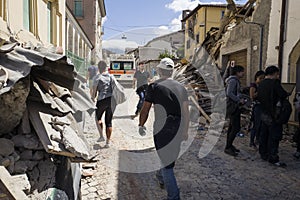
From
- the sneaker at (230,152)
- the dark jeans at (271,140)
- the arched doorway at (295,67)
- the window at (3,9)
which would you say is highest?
the window at (3,9)

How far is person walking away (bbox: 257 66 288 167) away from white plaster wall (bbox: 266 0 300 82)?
103 inches

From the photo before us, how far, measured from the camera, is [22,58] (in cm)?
226

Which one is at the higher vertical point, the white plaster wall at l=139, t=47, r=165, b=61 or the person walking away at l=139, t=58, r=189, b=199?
the white plaster wall at l=139, t=47, r=165, b=61

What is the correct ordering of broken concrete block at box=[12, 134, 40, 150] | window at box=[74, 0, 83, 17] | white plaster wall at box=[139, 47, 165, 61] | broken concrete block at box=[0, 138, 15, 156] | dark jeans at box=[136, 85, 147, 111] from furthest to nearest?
white plaster wall at box=[139, 47, 165, 61], window at box=[74, 0, 83, 17], dark jeans at box=[136, 85, 147, 111], broken concrete block at box=[12, 134, 40, 150], broken concrete block at box=[0, 138, 15, 156]

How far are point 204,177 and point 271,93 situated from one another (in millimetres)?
1919

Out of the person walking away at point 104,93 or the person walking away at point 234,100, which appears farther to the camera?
the person walking away at point 104,93

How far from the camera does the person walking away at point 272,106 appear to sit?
475 cm

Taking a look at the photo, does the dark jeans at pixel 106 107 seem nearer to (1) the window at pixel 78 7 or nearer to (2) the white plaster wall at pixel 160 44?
(1) the window at pixel 78 7

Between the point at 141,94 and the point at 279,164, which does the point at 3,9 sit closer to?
the point at 141,94

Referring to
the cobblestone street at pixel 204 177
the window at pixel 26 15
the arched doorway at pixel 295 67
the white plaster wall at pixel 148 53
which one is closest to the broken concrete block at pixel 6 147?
the cobblestone street at pixel 204 177

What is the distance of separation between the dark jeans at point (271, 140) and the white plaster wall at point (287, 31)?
8.69 feet

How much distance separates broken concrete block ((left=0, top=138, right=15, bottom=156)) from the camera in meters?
2.28

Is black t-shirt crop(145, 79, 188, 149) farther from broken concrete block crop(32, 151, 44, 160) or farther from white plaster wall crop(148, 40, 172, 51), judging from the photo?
white plaster wall crop(148, 40, 172, 51)

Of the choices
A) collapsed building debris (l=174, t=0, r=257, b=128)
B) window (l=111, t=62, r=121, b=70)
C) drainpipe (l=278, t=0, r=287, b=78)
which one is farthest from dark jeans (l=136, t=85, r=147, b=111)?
window (l=111, t=62, r=121, b=70)
